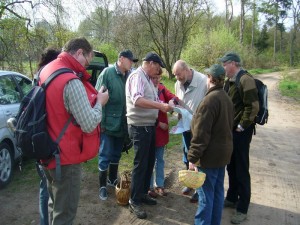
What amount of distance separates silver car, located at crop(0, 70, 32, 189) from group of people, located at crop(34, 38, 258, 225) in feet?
5.16

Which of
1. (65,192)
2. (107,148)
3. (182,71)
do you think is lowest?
(107,148)

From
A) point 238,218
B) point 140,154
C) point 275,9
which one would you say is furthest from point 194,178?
point 275,9

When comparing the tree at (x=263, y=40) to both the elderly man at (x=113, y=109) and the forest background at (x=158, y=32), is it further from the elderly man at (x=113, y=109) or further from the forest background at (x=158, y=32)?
the elderly man at (x=113, y=109)

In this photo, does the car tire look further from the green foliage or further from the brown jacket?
the green foliage

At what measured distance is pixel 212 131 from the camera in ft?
10.2

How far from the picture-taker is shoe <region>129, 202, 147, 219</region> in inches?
155

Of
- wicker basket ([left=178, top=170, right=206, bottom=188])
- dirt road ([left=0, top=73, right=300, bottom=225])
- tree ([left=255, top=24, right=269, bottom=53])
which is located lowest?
dirt road ([left=0, top=73, right=300, bottom=225])

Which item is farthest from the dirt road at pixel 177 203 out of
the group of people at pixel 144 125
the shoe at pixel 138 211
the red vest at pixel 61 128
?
the red vest at pixel 61 128

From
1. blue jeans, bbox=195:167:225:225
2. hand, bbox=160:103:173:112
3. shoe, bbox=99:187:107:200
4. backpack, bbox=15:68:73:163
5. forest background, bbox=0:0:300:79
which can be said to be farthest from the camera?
forest background, bbox=0:0:300:79

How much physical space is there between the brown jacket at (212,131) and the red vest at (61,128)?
105 cm

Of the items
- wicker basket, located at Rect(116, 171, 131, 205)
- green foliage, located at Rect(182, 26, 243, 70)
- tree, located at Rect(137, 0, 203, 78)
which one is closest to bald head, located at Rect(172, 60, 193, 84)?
wicker basket, located at Rect(116, 171, 131, 205)

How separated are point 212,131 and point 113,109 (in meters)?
1.69

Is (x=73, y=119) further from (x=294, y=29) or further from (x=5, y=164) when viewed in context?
(x=294, y=29)

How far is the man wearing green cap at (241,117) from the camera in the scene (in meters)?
3.66
